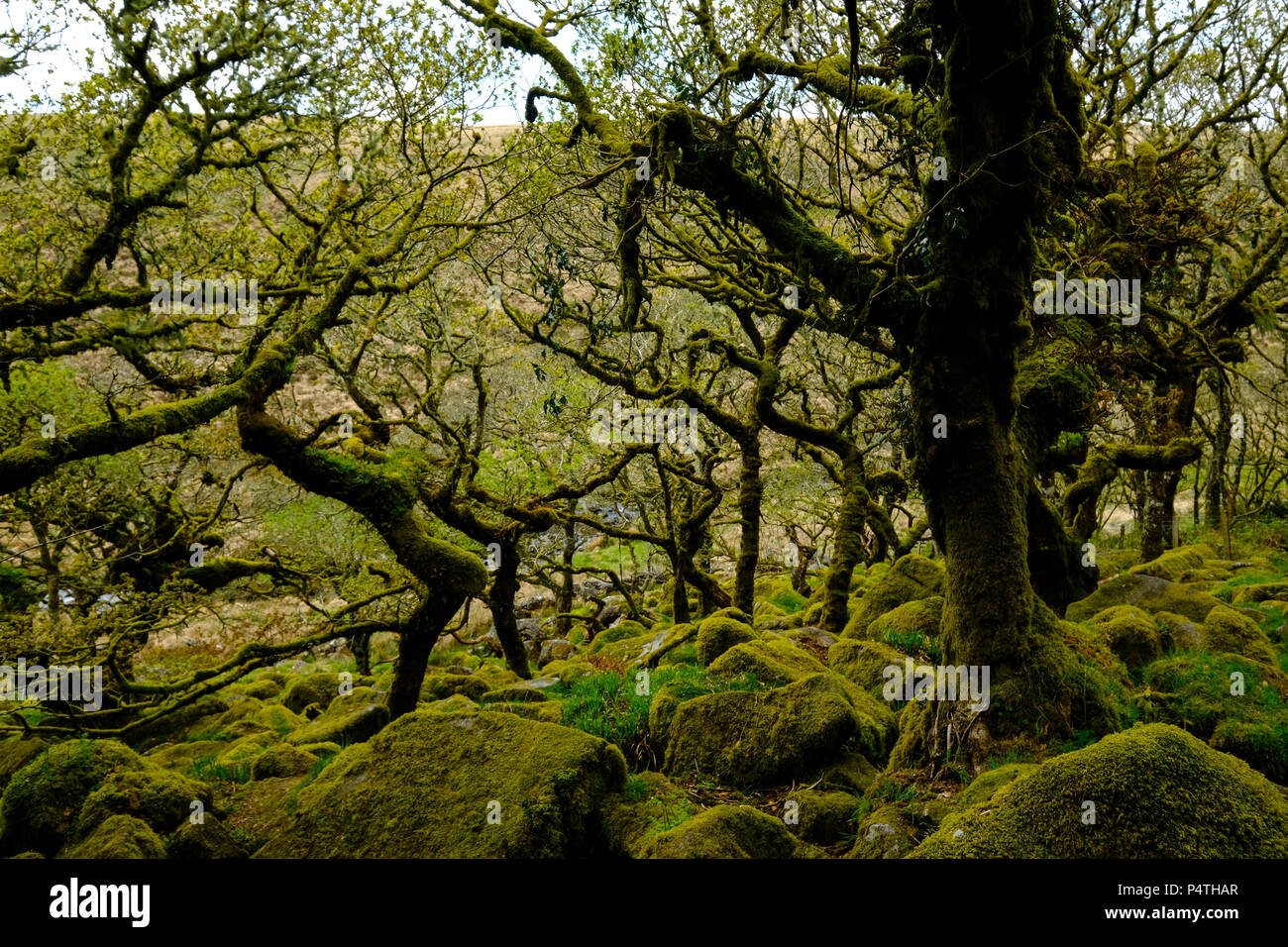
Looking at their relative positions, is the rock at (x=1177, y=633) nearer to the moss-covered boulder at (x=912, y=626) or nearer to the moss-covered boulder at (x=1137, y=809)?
the moss-covered boulder at (x=912, y=626)

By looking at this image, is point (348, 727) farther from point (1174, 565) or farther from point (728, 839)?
point (1174, 565)

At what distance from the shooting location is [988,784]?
4.62m

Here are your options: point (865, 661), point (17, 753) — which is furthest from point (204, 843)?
point (865, 661)

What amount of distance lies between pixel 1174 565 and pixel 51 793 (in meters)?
17.1

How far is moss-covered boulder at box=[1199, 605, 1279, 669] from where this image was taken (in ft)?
25.2

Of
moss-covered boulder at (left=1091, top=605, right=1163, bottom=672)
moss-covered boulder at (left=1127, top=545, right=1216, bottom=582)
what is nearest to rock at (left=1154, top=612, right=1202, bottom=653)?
moss-covered boulder at (left=1091, top=605, right=1163, bottom=672)

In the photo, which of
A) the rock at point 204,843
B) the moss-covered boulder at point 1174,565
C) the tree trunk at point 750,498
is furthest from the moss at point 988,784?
the moss-covered boulder at point 1174,565

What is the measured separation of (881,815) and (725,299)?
8.85m

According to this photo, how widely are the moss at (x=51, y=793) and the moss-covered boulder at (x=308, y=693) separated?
7108 millimetres

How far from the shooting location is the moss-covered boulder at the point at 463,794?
4.69m

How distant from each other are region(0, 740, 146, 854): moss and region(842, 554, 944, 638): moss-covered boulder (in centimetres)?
944

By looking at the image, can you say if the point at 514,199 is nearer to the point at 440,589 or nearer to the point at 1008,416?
the point at 440,589

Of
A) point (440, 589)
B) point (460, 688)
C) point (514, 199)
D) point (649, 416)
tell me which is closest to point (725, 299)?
point (649, 416)
